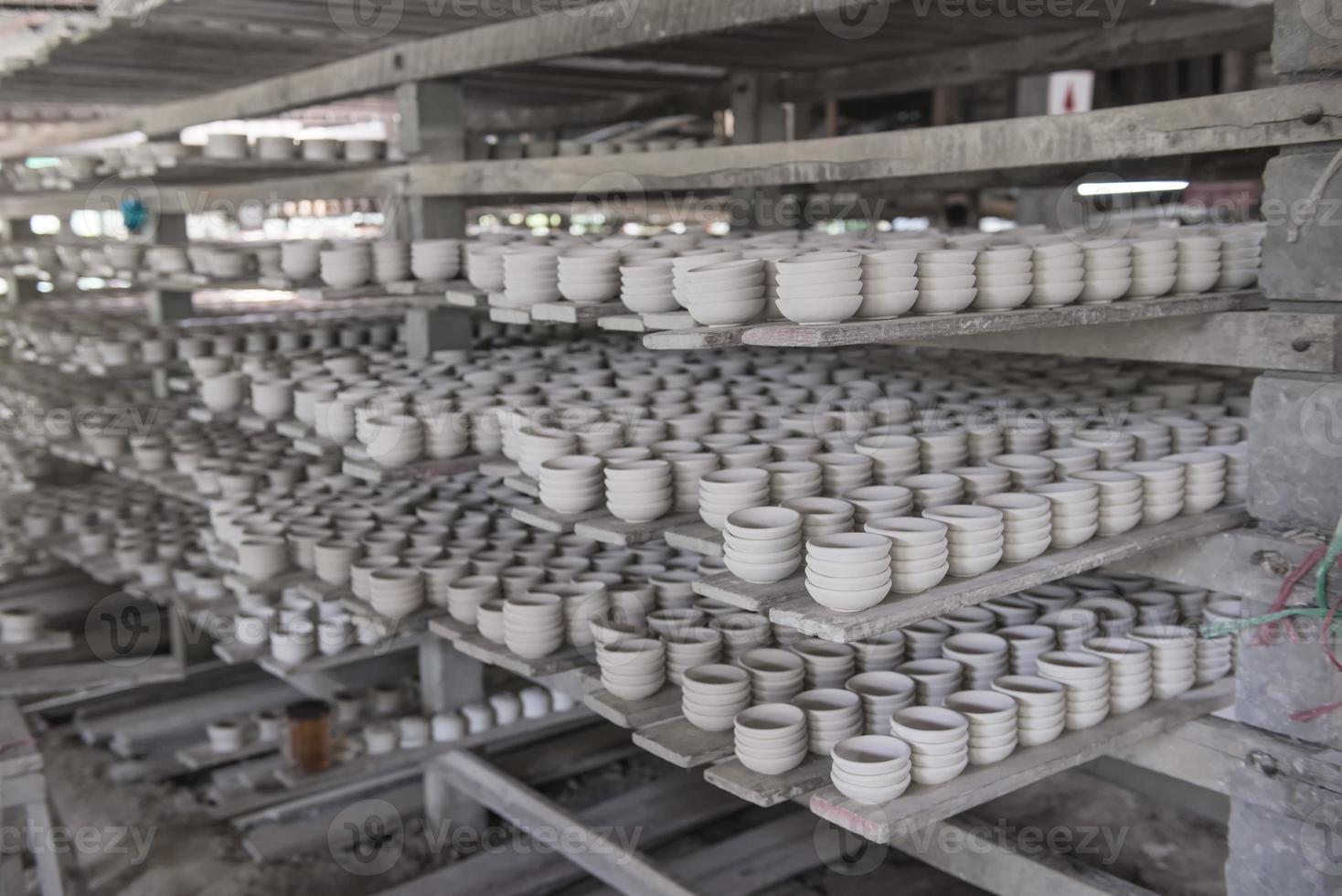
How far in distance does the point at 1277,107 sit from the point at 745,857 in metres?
2.75

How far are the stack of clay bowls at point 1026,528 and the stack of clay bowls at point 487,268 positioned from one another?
176 centimetres

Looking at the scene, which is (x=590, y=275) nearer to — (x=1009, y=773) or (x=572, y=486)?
(x=572, y=486)

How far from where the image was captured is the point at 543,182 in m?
3.94

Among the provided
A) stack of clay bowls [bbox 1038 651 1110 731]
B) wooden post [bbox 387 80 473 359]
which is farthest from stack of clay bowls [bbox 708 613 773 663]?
wooden post [bbox 387 80 473 359]

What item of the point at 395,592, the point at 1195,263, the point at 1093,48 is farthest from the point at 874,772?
the point at 1093,48

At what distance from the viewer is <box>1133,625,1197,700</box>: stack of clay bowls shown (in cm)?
296

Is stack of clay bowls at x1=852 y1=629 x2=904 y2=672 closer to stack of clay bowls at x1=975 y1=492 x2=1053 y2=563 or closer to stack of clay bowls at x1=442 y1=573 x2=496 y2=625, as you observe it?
stack of clay bowls at x1=975 y1=492 x2=1053 y2=563

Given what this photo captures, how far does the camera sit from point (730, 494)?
271 centimetres

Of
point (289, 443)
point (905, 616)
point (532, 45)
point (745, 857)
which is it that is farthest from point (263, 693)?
point (905, 616)

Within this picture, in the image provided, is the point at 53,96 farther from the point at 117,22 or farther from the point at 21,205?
the point at 117,22

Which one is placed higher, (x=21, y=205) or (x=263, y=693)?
(x=21, y=205)

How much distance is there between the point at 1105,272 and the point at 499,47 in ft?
7.45

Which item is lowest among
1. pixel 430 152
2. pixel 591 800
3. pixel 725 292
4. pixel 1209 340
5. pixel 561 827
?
pixel 591 800

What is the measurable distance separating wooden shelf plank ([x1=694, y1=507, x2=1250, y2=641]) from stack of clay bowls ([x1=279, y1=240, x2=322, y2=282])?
251 centimetres
